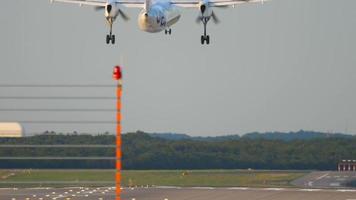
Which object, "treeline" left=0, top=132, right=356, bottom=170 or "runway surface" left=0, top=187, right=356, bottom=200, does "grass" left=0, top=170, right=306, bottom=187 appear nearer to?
"runway surface" left=0, top=187, right=356, bottom=200

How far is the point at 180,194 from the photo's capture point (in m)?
79.8

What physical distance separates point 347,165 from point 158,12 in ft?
175

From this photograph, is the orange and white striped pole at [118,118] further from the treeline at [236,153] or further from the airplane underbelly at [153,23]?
the treeline at [236,153]

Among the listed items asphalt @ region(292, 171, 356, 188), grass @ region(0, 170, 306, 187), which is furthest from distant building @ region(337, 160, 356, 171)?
grass @ region(0, 170, 306, 187)

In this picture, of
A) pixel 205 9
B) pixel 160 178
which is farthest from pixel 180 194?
pixel 160 178

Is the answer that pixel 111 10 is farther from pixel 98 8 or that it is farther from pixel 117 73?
pixel 117 73

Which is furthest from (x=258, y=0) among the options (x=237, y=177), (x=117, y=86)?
(x=117, y=86)

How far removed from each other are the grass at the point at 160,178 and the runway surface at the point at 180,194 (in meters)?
6.80

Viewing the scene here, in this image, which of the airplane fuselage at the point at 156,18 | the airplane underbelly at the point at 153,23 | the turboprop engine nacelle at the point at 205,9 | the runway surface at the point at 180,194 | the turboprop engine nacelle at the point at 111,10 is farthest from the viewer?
the turboprop engine nacelle at the point at 205,9

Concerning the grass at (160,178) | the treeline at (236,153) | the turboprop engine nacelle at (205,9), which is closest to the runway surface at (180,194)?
the grass at (160,178)

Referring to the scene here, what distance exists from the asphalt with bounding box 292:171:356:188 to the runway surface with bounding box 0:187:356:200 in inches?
360

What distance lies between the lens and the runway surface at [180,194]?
75.2m

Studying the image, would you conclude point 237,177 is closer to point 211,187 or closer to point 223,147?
point 211,187

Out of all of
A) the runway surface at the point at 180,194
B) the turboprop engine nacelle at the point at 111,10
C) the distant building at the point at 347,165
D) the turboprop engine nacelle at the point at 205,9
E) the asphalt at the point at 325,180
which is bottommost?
the runway surface at the point at 180,194
